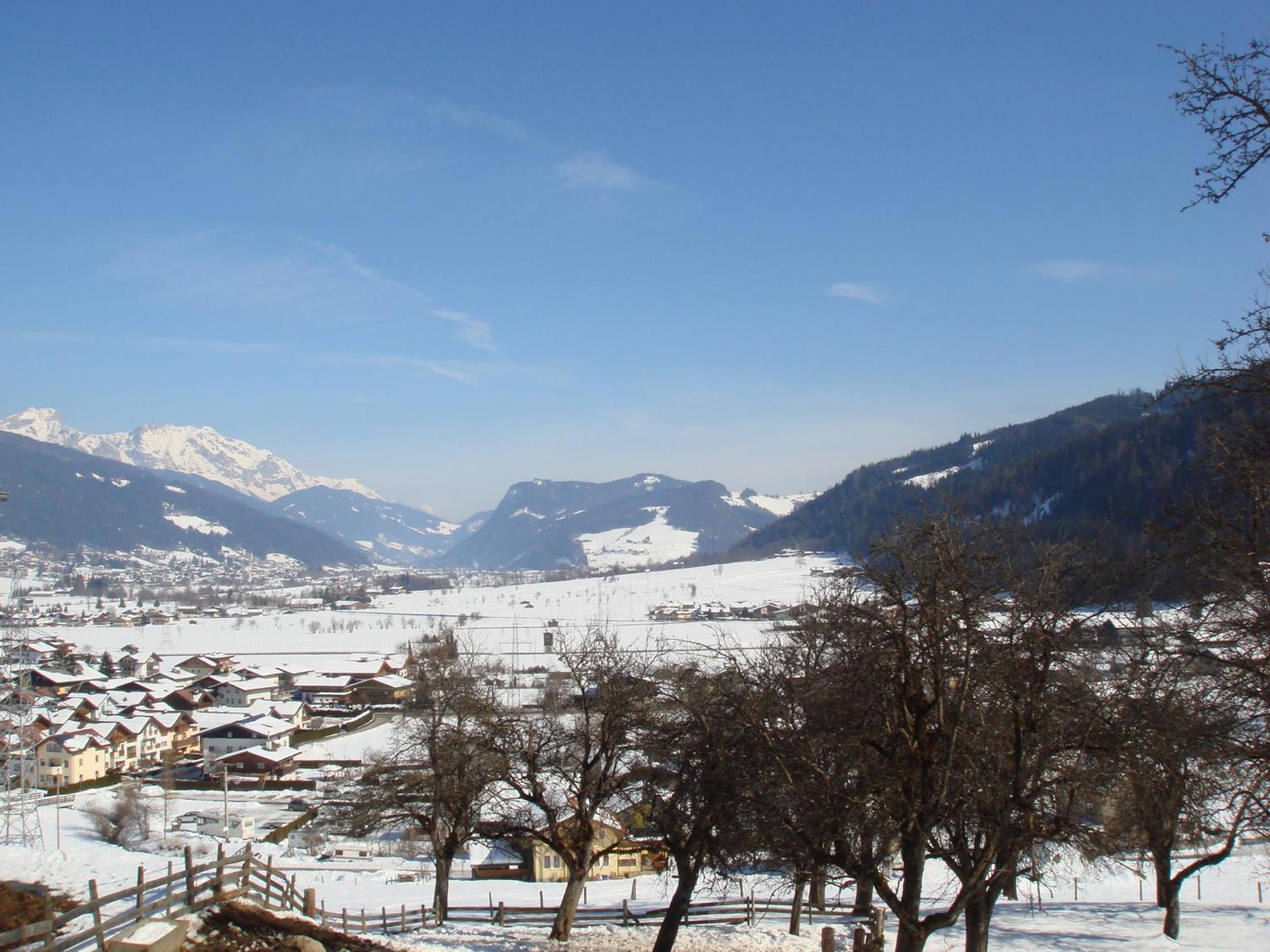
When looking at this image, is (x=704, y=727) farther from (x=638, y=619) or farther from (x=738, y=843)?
(x=638, y=619)

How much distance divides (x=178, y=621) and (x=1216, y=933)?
17890 cm

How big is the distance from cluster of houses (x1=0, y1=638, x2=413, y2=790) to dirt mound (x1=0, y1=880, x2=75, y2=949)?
17.5 meters

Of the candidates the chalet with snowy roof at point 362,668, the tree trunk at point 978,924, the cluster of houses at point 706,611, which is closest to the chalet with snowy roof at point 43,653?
the chalet with snowy roof at point 362,668

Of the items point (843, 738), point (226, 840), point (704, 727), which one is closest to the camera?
point (843, 738)

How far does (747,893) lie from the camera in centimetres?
2552

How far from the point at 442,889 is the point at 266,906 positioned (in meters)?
6.57

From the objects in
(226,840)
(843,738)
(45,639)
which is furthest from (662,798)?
(45,639)

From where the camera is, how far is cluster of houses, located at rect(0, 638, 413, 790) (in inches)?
2106

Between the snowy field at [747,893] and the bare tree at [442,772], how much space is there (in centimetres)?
195

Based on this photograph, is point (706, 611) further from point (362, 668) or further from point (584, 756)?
point (584, 756)

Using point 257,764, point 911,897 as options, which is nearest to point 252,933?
point 911,897

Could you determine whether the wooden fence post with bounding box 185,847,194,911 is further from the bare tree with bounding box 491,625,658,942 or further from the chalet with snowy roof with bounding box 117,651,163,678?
the chalet with snowy roof with bounding box 117,651,163,678

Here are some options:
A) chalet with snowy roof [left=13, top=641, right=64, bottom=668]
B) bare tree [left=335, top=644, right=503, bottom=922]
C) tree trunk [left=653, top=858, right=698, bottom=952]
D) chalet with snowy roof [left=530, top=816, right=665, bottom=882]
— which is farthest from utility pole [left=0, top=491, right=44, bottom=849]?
chalet with snowy roof [left=13, top=641, right=64, bottom=668]

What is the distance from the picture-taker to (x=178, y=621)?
16750cm
